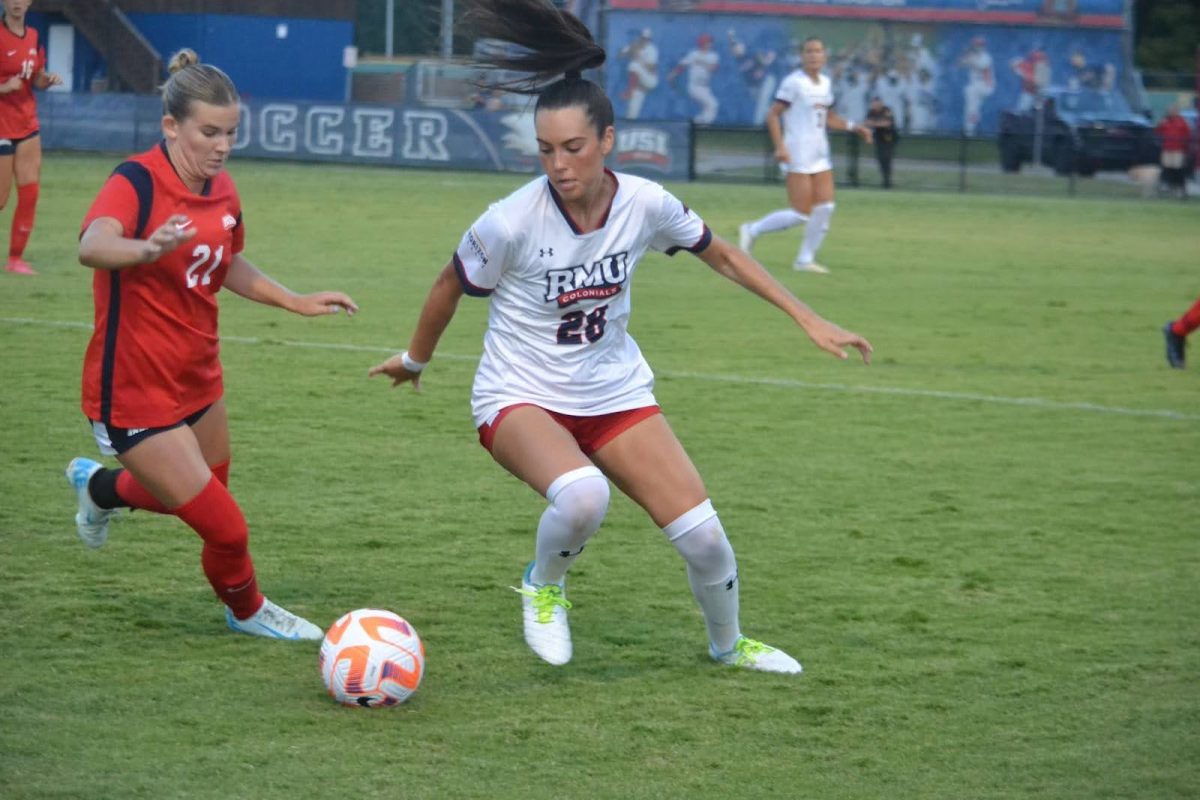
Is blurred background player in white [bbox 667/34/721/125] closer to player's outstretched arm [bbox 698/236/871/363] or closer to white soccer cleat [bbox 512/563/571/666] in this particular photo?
player's outstretched arm [bbox 698/236/871/363]

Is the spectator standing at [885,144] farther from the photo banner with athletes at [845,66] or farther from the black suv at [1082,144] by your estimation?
the photo banner with athletes at [845,66]

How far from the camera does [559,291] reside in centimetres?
502

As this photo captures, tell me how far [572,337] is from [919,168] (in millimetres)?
28158

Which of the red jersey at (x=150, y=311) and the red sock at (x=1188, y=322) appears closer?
the red jersey at (x=150, y=311)

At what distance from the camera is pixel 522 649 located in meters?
5.29

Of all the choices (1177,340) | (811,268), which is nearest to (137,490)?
(1177,340)

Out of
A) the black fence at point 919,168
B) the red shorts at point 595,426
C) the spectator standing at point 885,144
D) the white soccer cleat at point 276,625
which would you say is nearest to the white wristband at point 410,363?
the red shorts at point 595,426

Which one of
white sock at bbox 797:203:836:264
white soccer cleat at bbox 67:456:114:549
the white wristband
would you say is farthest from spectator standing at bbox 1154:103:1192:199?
white soccer cleat at bbox 67:456:114:549

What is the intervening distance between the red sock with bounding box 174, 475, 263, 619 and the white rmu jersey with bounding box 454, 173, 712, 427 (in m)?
0.81

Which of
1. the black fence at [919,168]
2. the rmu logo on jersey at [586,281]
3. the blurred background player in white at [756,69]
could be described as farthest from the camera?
the blurred background player in white at [756,69]

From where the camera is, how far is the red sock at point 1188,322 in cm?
1072

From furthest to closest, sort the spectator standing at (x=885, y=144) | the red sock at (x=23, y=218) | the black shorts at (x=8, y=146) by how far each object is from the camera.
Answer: the spectator standing at (x=885, y=144)
the red sock at (x=23, y=218)
the black shorts at (x=8, y=146)

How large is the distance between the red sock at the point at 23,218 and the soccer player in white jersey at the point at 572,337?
9.34 meters

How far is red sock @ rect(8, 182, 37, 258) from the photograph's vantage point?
13.6m
